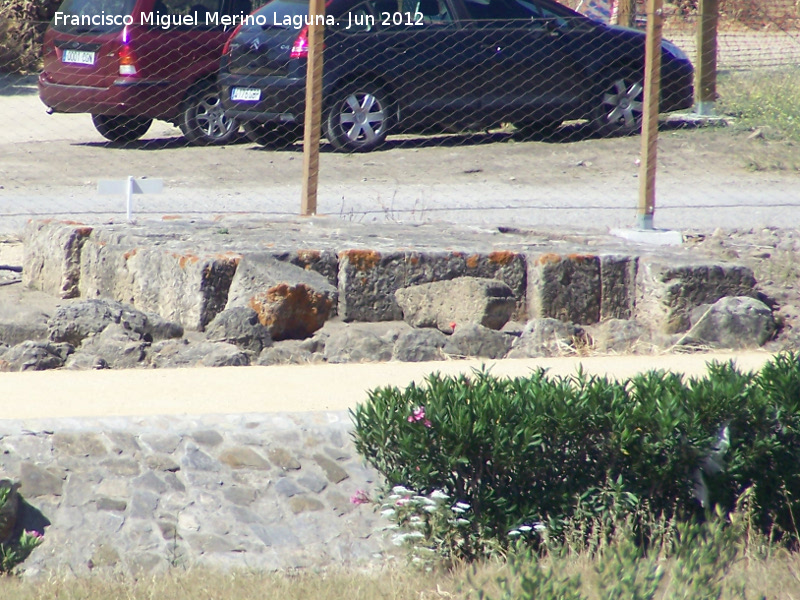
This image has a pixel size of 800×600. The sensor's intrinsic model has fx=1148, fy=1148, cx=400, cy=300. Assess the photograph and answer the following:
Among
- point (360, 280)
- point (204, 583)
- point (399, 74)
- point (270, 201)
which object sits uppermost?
point (399, 74)

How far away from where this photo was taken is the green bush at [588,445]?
440 cm

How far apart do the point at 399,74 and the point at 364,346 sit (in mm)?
5667

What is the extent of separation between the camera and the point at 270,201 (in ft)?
33.0

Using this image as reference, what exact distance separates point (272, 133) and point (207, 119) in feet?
2.42

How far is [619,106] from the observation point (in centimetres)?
1221

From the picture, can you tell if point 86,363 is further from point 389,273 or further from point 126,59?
point 126,59

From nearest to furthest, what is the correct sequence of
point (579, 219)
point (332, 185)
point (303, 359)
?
point (303, 359)
point (579, 219)
point (332, 185)

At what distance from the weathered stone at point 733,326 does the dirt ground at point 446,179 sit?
200cm

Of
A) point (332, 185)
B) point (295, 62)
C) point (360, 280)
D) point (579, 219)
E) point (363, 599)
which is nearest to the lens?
point (363, 599)

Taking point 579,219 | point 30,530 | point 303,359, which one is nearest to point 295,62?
point 579,219

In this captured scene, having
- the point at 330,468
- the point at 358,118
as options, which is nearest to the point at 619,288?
the point at 330,468

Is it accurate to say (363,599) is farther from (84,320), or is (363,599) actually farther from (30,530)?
(84,320)

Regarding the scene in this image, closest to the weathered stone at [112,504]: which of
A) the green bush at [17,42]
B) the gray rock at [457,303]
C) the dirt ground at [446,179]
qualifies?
the gray rock at [457,303]

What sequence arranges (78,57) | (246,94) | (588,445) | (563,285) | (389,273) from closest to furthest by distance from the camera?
1. (588,445)
2. (389,273)
3. (563,285)
4. (246,94)
5. (78,57)
